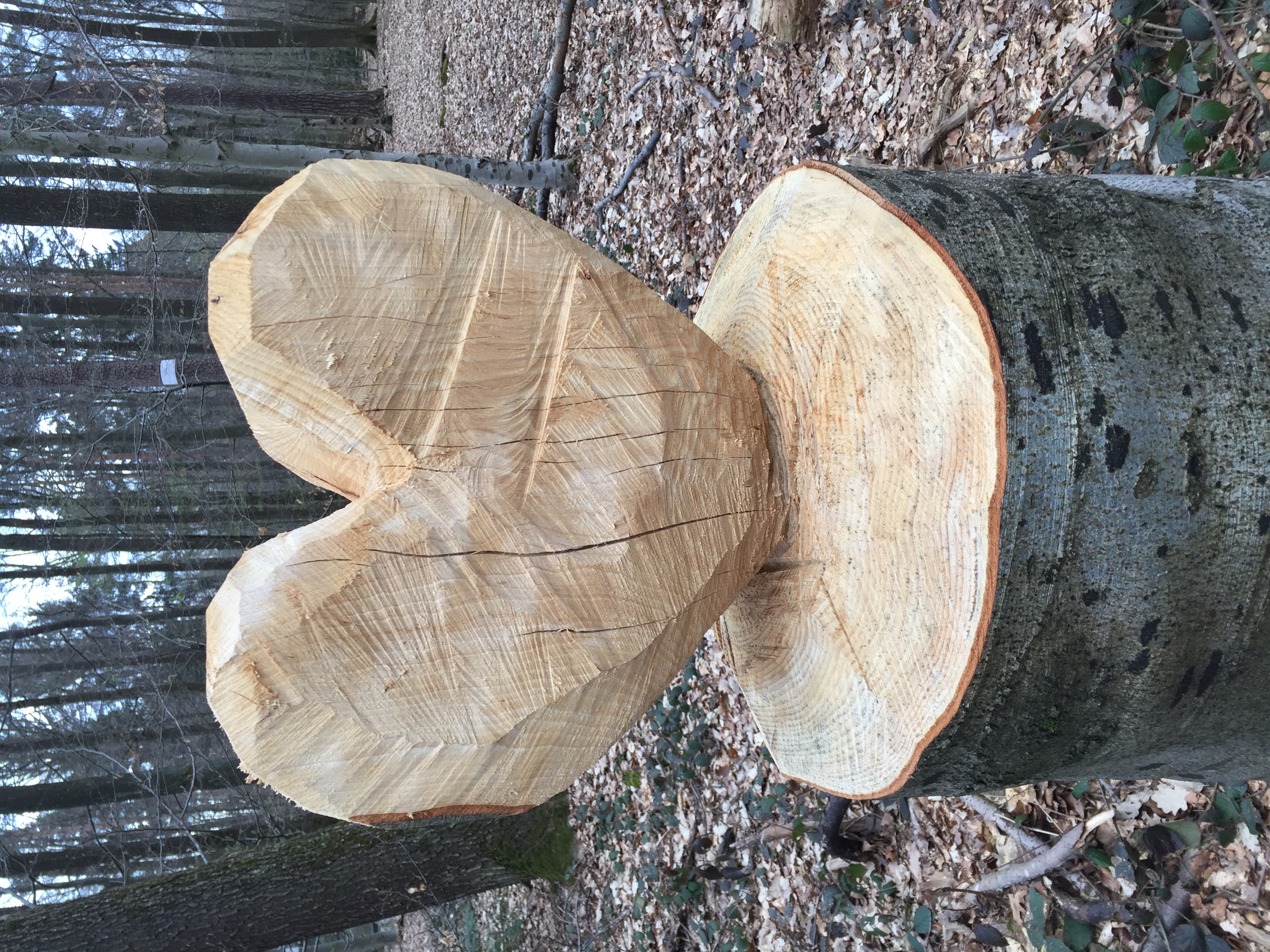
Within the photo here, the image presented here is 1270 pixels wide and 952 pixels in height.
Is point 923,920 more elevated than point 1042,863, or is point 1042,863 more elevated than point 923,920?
point 1042,863

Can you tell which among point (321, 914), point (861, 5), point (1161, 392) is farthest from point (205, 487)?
point (1161, 392)

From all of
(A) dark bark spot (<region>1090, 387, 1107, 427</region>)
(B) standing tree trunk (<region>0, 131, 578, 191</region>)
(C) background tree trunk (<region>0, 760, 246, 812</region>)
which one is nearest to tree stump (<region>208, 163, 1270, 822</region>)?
(A) dark bark spot (<region>1090, 387, 1107, 427</region>)

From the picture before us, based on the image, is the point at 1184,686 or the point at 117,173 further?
the point at 117,173

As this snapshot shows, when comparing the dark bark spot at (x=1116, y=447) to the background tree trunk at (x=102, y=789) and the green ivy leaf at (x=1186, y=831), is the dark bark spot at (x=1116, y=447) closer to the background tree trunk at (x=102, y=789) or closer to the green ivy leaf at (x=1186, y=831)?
the green ivy leaf at (x=1186, y=831)

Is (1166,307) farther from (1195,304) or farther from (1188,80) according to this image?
(1188,80)

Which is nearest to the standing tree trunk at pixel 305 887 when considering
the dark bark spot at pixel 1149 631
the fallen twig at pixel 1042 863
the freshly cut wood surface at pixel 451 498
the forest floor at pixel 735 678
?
the forest floor at pixel 735 678

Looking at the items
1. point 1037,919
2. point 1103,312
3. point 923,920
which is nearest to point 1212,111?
point 1103,312

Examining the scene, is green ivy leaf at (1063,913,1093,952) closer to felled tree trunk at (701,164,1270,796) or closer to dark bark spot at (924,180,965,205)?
felled tree trunk at (701,164,1270,796)

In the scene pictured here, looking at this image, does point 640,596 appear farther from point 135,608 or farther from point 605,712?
point 135,608
